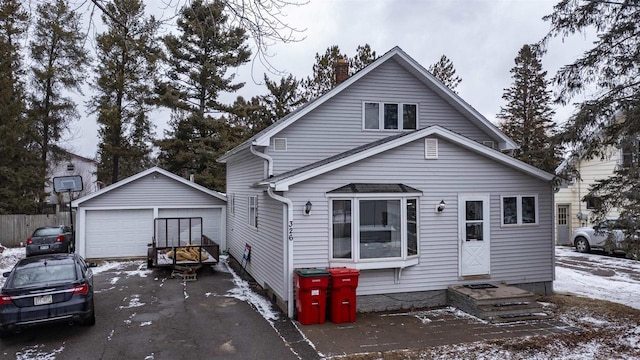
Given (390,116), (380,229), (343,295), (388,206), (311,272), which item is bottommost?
(343,295)

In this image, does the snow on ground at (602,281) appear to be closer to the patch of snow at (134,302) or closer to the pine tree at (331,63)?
the patch of snow at (134,302)

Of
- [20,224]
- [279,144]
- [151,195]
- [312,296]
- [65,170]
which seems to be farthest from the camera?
[65,170]

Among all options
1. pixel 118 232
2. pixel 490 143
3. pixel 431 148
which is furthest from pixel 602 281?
pixel 118 232

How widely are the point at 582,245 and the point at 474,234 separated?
13.9 m

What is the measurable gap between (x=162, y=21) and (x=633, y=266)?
757 inches

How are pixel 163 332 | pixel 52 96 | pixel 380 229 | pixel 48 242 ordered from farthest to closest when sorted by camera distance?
1. pixel 52 96
2. pixel 48 242
3. pixel 380 229
4. pixel 163 332

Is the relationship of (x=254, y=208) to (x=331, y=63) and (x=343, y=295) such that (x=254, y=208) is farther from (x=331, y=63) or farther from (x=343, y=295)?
(x=331, y=63)

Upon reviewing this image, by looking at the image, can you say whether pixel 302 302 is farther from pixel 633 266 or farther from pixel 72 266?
pixel 633 266

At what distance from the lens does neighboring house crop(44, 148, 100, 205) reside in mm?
27081

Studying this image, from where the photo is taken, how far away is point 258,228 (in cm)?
1245

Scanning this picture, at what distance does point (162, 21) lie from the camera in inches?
185

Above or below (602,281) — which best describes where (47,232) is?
above

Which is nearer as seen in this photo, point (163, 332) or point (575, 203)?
point (163, 332)

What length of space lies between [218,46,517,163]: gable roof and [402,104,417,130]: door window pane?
0.95 meters
